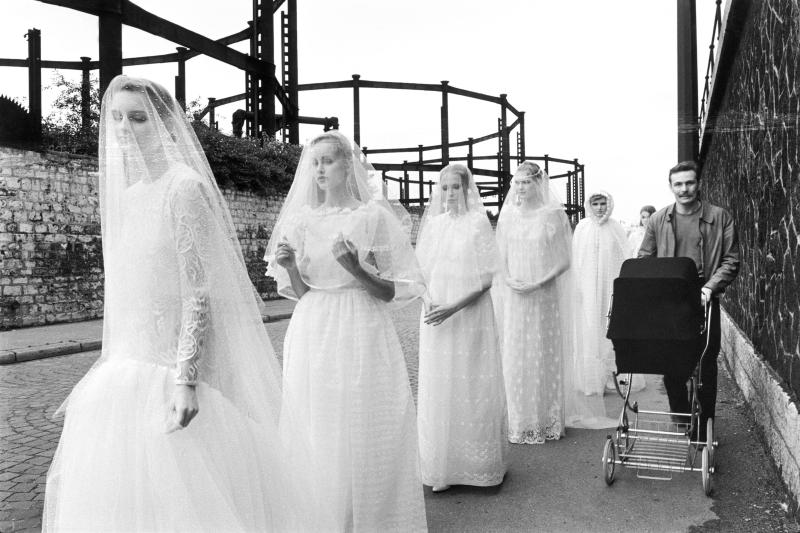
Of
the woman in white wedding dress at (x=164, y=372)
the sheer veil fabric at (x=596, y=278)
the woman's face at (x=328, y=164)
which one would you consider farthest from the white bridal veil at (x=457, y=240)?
the sheer veil fabric at (x=596, y=278)

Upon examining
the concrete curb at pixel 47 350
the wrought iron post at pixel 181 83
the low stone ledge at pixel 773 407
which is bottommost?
the concrete curb at pixel 47 350

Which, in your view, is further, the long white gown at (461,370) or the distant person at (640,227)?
the distant person at (640,227)

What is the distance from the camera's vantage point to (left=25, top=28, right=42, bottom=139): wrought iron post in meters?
12.3

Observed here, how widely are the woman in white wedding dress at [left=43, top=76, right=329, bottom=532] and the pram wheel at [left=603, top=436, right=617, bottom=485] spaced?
2.28m

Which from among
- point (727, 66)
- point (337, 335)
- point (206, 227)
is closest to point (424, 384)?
point (337, 335)

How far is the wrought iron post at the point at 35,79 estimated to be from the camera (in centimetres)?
1228

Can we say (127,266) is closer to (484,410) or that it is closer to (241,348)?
(241,348)

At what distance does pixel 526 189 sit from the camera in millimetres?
5629

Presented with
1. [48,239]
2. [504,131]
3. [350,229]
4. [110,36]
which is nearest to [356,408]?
[350,229]

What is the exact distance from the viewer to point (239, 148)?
17547 millimetres

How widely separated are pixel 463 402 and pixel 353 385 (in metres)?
1.32

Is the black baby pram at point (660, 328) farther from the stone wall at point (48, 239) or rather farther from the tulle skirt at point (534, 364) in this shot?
the stone wall at point (48, 239)

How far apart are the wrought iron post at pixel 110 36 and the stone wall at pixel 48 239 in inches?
74.0

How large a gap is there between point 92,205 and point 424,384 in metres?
10.9
